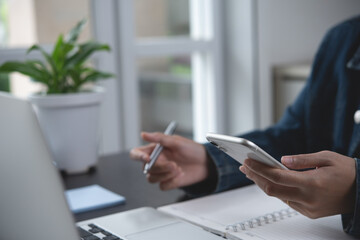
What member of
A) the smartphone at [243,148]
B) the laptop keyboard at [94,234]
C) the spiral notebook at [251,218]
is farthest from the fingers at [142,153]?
the smartphone at [243,148]

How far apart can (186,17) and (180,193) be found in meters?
1.50

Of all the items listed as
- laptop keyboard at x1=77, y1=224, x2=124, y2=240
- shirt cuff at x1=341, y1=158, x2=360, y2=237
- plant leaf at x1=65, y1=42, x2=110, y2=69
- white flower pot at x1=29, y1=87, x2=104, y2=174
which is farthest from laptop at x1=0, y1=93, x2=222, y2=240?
plant leaf at x1=65, y1=42, x2=110, y2=69

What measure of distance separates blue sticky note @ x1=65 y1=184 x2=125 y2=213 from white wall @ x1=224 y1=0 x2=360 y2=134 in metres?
1.42

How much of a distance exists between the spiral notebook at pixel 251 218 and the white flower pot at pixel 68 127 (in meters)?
0.37

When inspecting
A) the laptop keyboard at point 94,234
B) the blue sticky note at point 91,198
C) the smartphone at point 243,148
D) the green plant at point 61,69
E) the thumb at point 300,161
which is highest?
the green plant at point 61,69

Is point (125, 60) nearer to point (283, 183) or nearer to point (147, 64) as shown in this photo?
point (147, 64)

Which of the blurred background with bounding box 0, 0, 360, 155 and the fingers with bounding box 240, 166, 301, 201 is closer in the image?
the fingers with bounding box 240, 166, 301, 201

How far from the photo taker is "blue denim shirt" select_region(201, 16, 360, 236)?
1195 mm

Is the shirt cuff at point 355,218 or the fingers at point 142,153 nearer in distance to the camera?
the shirt cuff at point 355,218

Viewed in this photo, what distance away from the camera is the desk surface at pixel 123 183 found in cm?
95

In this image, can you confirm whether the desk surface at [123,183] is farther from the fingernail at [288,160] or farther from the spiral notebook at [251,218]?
the fingernail at [288,160]

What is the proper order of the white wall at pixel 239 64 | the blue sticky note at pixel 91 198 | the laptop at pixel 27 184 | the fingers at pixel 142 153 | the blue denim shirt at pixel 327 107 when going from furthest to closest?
the white wall at pixel 239 64
the blue denim shirt at pixel 327 107
the fingers at pixel 142 153
the blue sticky note at pixel 91 198
the laptop at pixel 27 184

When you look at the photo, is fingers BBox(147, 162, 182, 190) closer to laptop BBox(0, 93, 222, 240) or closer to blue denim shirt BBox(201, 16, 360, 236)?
Answer: blue denim shirt BBox(201, 16, 360, 236)

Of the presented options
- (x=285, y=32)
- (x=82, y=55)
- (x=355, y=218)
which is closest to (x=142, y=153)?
(x=82, y=55)
